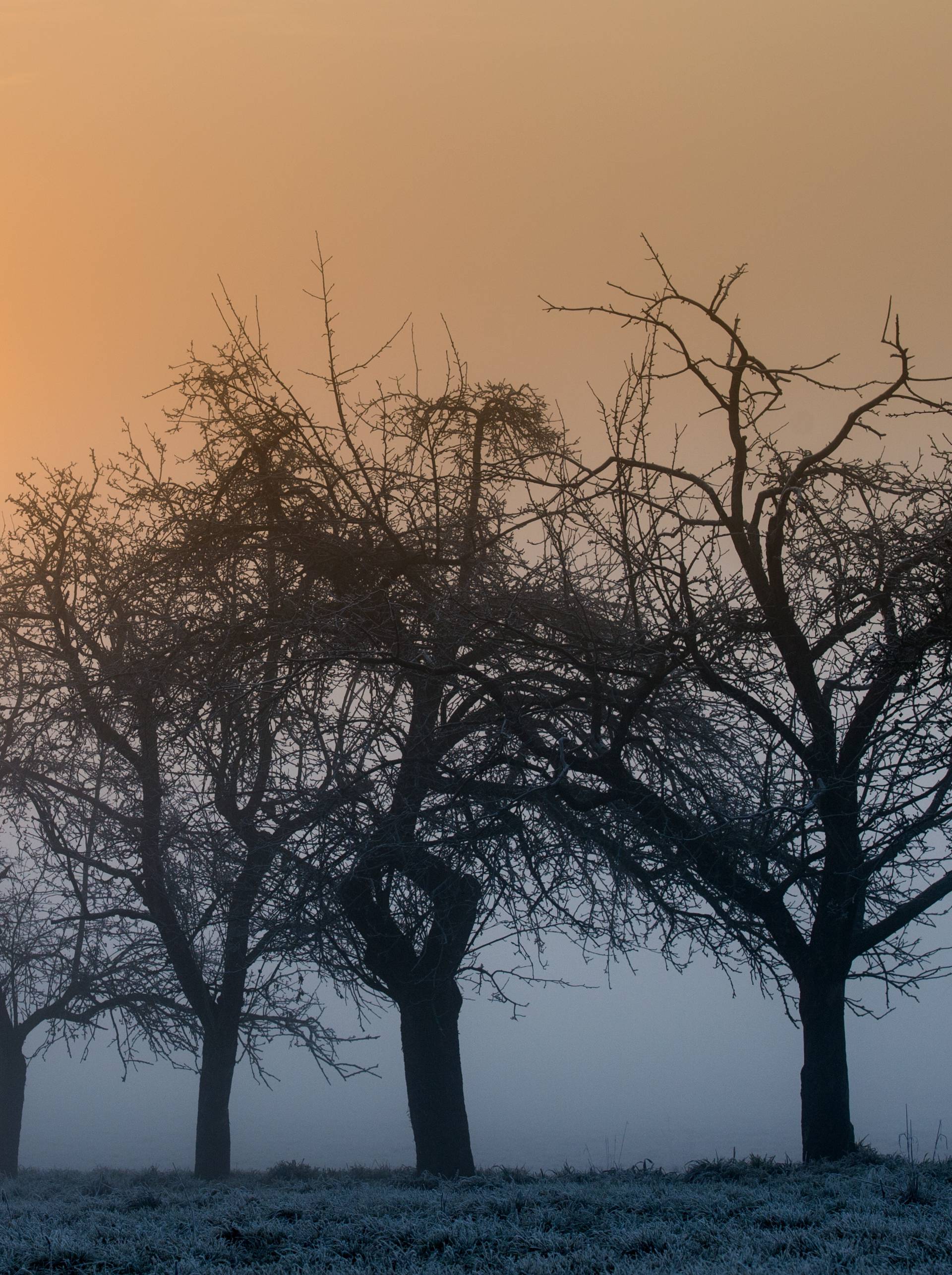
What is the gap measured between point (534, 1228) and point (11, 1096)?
13832mm

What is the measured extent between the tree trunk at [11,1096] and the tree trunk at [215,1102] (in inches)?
190

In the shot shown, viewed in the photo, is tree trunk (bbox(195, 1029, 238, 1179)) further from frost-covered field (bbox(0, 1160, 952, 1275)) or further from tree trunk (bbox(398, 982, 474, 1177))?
frost-covered field (bbox(0, 1160, 952, 1275))

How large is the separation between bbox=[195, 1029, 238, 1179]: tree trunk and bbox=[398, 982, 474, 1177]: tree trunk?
3.97 m

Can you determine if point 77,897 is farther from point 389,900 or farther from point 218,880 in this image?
point 389,900

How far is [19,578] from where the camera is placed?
12.4 meters

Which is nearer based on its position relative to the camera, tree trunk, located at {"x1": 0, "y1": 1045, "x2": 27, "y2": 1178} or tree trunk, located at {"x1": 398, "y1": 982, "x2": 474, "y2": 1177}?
tree trunk, located at {"x1": 398, "y1": 982, "x2": 474, "y2": 1177}

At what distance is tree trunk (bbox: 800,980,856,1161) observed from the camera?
8609mm

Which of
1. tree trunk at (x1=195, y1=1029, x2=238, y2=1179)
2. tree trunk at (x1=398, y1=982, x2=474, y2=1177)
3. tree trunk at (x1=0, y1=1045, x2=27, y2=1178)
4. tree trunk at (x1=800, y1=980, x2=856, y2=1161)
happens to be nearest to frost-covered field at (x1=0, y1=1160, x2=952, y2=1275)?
tree trunk at (x1=800, y1=980, x2=856, y2=1161)

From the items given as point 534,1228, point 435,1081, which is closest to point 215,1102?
point 435,1081

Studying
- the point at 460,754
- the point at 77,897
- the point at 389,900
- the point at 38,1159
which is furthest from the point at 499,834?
the point at 38,1159

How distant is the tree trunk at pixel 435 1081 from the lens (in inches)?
410

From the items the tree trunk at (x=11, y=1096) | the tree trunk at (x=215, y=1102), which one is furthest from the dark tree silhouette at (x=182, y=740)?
the tree trunk at (x=11, y=1096)

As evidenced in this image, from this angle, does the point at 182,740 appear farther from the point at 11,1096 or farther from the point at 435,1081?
the point at 11,1096

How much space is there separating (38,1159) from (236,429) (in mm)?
20706
